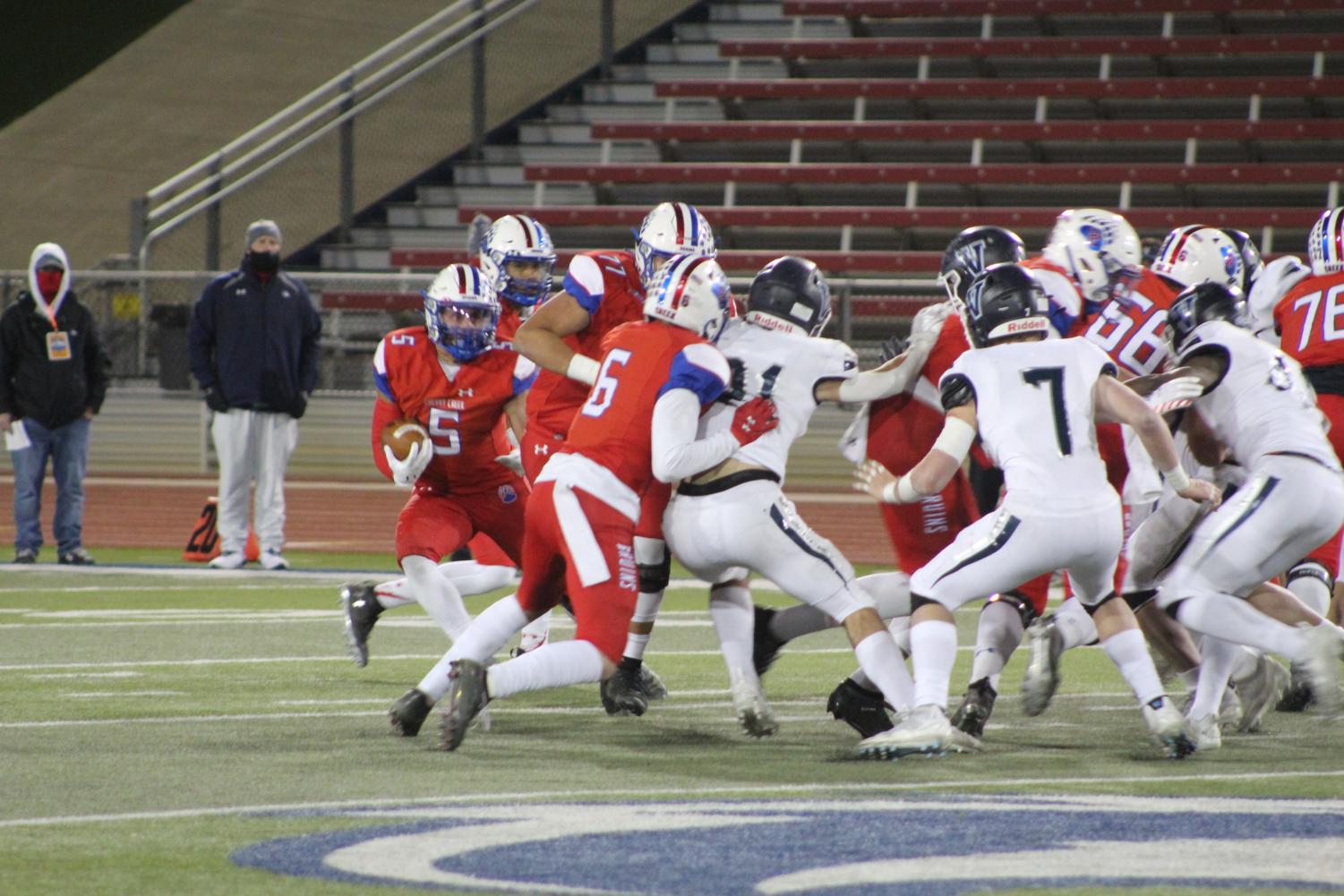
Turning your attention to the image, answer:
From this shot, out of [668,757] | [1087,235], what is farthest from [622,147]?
[668,757]

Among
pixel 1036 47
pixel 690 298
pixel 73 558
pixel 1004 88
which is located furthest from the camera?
pixel 1036 47

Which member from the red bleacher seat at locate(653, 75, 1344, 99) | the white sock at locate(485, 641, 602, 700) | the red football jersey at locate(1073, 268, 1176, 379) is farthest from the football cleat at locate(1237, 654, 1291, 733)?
the red bleacher seat at locate(653, 75, 1344, 99)

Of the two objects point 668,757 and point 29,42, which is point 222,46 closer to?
point 29,42

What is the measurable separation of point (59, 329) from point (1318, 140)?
12.5 metres

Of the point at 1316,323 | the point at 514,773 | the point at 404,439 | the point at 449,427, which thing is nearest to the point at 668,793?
the point at 514,773

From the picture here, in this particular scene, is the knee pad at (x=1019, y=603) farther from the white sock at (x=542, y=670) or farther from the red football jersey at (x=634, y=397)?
the white sock at (x=542, y=670)

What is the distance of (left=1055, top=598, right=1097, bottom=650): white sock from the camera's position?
6398 mm

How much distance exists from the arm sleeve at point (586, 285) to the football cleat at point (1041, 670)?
1996 mm

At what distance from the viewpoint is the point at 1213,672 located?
5973mm

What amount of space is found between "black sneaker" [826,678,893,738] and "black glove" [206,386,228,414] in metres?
7.31

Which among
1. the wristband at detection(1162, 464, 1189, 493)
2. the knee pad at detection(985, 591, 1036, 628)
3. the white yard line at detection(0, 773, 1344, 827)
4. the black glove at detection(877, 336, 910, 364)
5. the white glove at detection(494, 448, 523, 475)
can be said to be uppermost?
the black glove at detection(877, 336, 910, 364)

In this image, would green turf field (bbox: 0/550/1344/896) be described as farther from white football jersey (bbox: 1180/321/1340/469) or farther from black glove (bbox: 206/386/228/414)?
black glove (bbox: 206/386/228/414)

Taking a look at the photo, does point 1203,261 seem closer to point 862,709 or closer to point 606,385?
point 862,709

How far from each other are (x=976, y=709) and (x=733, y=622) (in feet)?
2.69
